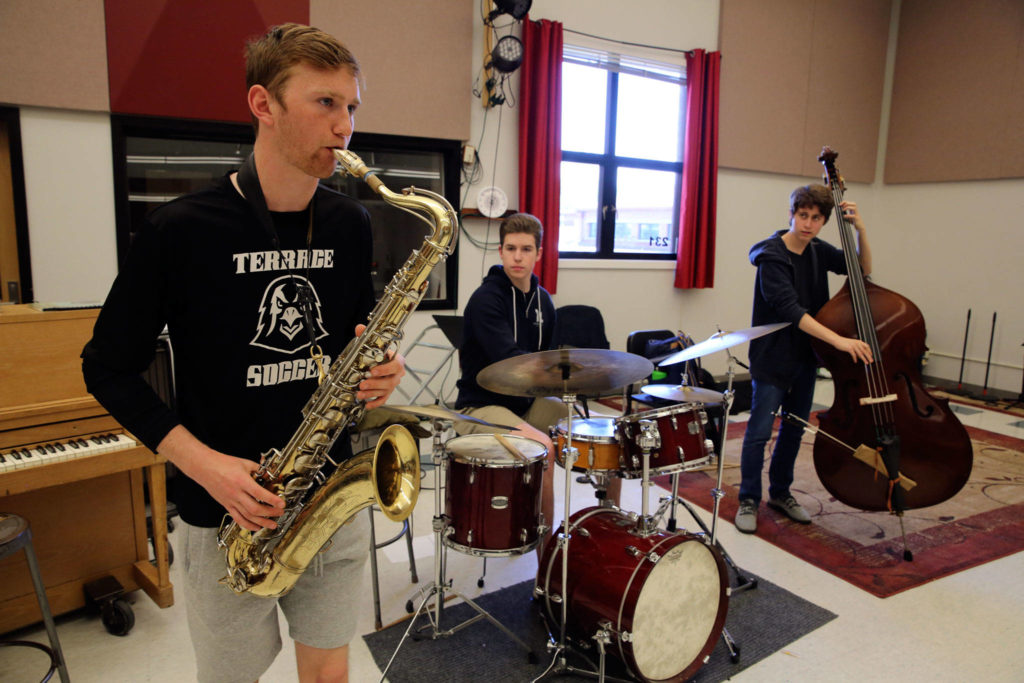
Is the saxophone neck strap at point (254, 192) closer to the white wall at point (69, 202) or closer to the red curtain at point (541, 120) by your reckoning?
the white wall at point (69, 202)

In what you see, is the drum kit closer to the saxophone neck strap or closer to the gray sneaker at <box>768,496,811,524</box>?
the saxophone neck strap

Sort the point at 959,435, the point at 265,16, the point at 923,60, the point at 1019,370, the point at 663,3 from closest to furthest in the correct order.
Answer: the point at 959,435 → the point at 265,16 → the point at 663,3 → the point at 1019,370 → the point at 923,60

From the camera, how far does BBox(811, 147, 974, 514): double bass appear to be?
9.38ft

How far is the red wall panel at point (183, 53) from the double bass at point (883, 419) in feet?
12.0

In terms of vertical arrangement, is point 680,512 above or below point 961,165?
below

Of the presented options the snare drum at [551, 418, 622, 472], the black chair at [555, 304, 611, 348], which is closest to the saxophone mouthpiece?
the snare drum at [551, 418, 622, 472]

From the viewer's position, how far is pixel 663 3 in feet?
18.9

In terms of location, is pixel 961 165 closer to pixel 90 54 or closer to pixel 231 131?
pixel 231 131

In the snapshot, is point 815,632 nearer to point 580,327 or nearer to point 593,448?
point 593,448

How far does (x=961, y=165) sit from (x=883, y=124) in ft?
3.50

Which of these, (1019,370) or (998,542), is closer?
(998,542)

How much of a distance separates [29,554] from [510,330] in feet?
5.97

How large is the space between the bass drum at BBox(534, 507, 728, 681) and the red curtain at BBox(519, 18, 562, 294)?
3419 mm

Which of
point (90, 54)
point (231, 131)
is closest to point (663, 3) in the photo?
point (231, 131)
